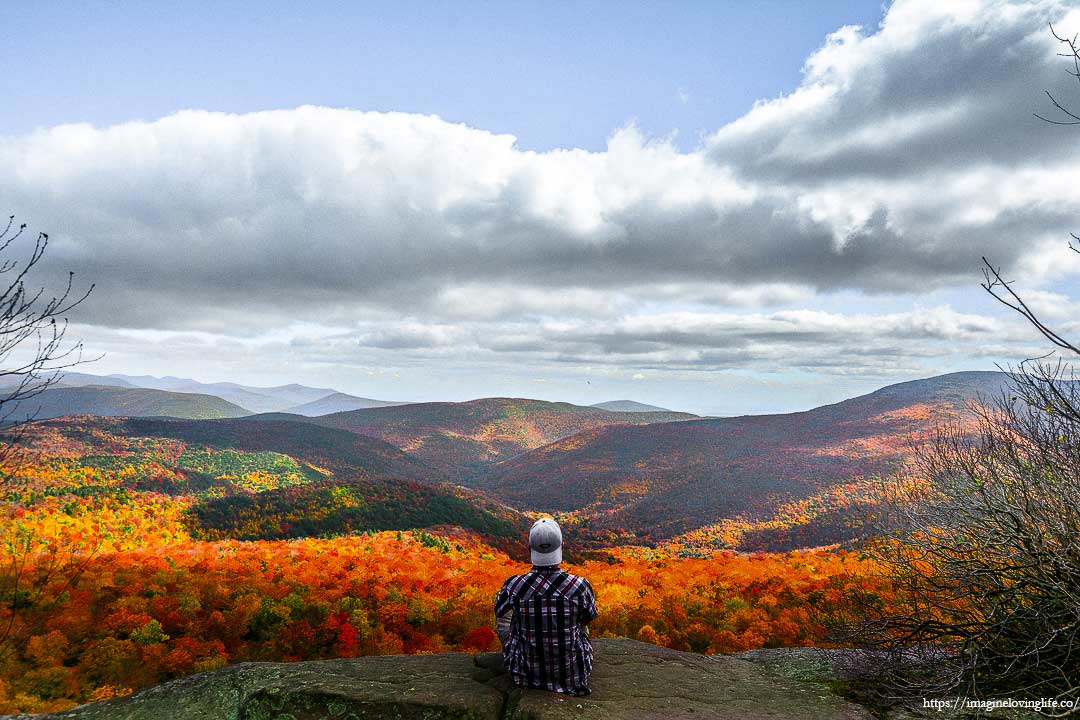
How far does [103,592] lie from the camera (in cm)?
1321

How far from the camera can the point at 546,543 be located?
6.23 metres

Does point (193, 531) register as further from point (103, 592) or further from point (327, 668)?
point (327, 668)

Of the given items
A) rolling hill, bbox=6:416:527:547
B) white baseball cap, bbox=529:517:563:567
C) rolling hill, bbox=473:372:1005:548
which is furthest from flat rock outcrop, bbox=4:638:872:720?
rolling hill, bbox=473:372:1005:548

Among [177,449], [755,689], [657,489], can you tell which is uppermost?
[755,689]

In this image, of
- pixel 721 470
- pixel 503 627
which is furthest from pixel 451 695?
pixel 721 470

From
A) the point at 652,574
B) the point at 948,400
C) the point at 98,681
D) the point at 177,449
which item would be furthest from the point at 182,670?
the point at 948,400

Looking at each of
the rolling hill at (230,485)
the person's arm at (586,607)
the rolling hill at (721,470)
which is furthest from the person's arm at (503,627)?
the rolling hill at (721,470)

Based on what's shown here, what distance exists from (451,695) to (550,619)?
1.55 meters

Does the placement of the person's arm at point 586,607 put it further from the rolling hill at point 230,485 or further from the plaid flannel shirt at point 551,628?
the rolling hill at point 230,485

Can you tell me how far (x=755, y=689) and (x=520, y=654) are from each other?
133 inches

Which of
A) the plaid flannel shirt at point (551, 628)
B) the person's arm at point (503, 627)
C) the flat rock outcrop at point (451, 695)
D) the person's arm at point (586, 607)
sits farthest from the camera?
the person's arm at point (503, 627)

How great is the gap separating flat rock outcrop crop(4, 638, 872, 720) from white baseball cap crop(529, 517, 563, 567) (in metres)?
1.58

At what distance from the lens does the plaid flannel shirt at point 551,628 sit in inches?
245

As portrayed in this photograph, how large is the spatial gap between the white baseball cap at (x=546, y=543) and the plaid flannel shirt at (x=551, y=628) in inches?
6.2
